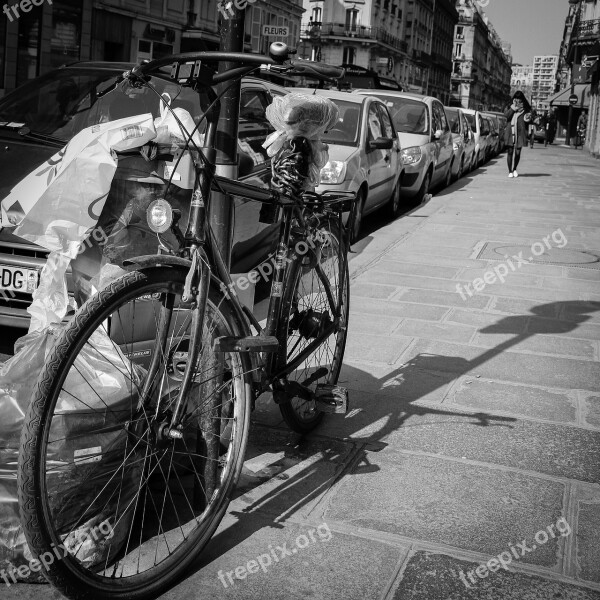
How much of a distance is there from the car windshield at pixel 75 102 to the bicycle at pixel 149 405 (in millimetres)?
2387

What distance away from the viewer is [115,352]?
2.64m

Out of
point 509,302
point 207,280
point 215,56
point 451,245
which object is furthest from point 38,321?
point 451,245

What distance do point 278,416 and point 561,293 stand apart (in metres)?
4.12

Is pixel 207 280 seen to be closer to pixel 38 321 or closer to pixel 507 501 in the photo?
pixel 38 321

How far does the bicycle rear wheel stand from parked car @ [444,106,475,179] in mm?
17074

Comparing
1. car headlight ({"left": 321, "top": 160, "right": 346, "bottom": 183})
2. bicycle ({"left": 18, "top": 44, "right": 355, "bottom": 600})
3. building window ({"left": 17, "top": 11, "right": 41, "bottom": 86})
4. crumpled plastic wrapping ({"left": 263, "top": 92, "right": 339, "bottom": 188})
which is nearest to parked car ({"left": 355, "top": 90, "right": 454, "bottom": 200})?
car headlight ({"left": 321, "top": 160, "right": 346, "bottom": 183})

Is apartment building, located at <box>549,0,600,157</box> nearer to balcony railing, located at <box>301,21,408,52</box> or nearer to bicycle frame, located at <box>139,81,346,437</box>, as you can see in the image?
balcony railing, located at <box>301,21,408,52</box>

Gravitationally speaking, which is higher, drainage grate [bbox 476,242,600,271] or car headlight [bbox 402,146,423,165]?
car headlight [bbox 402,146,423,165]

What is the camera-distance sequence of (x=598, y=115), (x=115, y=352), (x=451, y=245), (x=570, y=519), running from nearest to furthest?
(x=115, y=352), (x=570, y=519), (x=451, y=245), (x=598, y=115)

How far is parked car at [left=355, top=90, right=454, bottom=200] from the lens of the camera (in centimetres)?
1394
